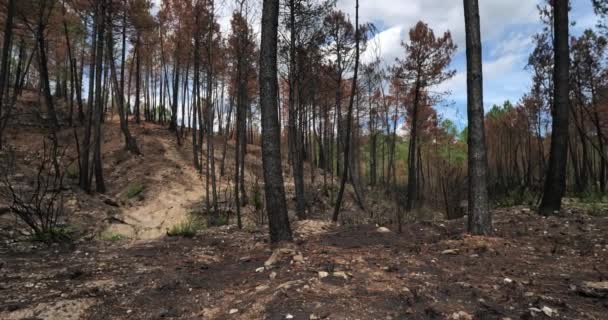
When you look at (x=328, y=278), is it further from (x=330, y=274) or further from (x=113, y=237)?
(x=113, y=237)

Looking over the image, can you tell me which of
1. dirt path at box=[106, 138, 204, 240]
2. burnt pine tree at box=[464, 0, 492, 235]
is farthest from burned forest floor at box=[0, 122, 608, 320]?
dirt path at box=[106, 138, 204, 240]

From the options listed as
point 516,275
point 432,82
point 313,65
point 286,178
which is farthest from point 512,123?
point 516,275

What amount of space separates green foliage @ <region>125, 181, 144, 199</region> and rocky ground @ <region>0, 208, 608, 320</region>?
7.42 m

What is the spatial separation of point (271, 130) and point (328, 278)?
2.32m

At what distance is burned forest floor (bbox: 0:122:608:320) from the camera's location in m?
2.78

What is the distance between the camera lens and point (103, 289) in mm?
3633

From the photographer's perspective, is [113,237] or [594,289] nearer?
[594,289]

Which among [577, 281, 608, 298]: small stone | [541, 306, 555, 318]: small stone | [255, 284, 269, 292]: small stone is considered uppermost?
[577, 281, 608, 298]: small stone

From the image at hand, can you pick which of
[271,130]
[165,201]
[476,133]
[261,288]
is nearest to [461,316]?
[261,288]

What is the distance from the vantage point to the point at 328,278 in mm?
3381

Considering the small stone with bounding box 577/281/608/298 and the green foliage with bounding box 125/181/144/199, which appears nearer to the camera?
the small stone with bounding box 577/281/608/298

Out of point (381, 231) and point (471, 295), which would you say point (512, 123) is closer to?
point (381, 231)

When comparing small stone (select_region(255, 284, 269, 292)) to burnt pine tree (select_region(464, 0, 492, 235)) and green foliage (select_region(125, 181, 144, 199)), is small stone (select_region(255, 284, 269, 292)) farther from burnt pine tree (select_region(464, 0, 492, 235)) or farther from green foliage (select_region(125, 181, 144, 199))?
green foliage (select_region(125, 181, 144, 199))

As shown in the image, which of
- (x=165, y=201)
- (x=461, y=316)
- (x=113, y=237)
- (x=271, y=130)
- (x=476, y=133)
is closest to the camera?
(x=461, y=316)
